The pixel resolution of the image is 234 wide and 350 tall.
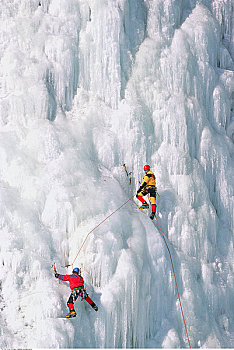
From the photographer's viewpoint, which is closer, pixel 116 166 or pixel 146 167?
pixel 146 167

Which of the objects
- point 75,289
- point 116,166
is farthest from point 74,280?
point 116,166

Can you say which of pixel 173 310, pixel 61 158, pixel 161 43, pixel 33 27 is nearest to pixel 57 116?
pixel 61 158

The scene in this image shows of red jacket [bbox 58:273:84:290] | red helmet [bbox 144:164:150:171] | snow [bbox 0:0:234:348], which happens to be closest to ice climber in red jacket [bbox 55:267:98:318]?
red jacket [bbox 58:273:84:290]

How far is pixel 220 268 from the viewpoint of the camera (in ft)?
43.5

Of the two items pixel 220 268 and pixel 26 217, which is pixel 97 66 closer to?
pixel 26 217

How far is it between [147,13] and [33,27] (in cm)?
297

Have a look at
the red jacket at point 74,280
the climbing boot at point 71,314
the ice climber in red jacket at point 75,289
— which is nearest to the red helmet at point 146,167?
the ice climber in red jacket at point 75,289

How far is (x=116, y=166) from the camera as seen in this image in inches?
513

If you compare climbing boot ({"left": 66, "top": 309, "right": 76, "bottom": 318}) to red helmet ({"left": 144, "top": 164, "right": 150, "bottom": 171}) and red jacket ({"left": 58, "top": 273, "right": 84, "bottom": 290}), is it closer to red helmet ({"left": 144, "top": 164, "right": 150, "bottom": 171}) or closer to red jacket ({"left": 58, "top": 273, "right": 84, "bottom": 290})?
red jacket ({"left": 58, "top": 273, "right": 84, "bottom": 290})

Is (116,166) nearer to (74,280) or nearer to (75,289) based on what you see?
(74,280)

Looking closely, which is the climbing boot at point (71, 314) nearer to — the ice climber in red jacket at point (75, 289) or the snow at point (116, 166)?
the ice climber in red jacket at point (75, 289)

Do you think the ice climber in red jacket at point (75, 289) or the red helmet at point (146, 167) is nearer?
the ice climber in red jacket at point (75, 289)

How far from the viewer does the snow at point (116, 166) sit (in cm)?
1141

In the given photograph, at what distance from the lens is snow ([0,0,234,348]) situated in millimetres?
11406
